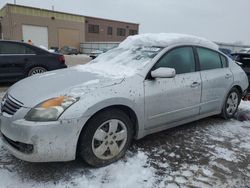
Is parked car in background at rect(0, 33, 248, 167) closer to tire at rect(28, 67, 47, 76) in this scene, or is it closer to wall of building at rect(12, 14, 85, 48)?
tire at rect(28, 67, 47, 76)

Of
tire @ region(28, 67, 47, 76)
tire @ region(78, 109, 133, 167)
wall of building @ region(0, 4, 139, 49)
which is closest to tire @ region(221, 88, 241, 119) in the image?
tire @ region(78, 109, 133, 167)

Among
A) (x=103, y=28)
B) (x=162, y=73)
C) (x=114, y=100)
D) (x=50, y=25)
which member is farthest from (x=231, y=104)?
(x=103, y=28)

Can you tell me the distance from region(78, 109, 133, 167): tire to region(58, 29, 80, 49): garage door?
40394 millimetres

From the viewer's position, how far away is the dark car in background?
7238mm

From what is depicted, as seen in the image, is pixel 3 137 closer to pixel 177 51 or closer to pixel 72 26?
pixel 177 51

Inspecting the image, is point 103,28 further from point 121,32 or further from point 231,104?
point 231,104

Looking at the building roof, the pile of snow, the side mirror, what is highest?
the building roof

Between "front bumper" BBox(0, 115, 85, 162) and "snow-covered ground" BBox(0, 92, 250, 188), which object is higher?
"front bumper" BBox(0, 115, 85, 162)

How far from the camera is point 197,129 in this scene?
437 centimetres

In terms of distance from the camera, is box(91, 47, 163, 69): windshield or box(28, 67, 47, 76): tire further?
box(28, 67, 47, 76): tire

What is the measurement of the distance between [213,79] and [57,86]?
8.72 feet

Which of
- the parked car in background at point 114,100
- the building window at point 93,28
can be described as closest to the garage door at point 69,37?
the building window at point 93,28

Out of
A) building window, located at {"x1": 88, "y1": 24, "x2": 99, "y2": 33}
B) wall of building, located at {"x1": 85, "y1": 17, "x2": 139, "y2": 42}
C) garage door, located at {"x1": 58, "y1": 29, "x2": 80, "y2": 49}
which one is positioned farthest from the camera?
building window, located at {"x1": 88, "y1": 24, "x2": 99, "y2": 33}

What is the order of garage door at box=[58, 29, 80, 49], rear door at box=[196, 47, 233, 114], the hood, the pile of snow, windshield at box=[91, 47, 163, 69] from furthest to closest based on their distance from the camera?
garage door at box=[58, 29, 80, 49] → rear door at box=[196, 47, 233, 114] → windshield at box=[91, 47, 163, 69] → the hood → the pile of snow
